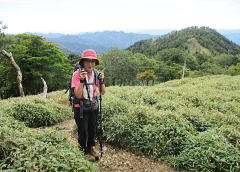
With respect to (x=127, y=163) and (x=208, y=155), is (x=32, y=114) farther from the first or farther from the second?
(x=208, y=155)

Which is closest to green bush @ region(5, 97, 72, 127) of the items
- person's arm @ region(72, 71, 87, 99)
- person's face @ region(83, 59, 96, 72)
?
person's arm @ region(72, 71, 87, 99)

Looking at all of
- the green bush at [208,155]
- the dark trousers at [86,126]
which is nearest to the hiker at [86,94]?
the dark trousers at [86,126]

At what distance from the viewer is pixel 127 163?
4.95 m

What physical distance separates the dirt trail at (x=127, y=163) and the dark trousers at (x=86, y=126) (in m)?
0.68

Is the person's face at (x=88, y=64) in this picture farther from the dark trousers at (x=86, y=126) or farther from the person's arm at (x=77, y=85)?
the dark trousers at (x=86, y=126)

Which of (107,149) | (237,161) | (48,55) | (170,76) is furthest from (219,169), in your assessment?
(170,76)

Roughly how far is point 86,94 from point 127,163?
2256 millimetres

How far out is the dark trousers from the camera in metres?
4.38

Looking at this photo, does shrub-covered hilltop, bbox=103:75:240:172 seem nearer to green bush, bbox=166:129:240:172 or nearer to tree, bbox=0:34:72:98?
green bush, bbox=166:129:240:172

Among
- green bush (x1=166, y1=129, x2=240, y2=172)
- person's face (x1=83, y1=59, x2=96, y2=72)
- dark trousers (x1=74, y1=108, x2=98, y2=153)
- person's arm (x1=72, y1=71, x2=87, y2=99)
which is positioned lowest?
green bush (x1=166, y1=129, x2=240, y2=172)

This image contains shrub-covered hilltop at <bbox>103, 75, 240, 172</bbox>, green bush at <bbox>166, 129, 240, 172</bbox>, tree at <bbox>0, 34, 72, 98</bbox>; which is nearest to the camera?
green bush at <bbox>166, 129, 240, 172</bbox>

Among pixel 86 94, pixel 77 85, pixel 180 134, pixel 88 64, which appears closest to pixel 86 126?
pixel 86 94

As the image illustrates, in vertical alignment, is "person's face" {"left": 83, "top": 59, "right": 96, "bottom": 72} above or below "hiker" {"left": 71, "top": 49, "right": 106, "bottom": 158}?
above

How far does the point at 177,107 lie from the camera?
Answer: 7375mm
